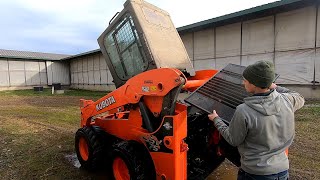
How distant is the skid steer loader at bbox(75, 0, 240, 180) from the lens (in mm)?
2834

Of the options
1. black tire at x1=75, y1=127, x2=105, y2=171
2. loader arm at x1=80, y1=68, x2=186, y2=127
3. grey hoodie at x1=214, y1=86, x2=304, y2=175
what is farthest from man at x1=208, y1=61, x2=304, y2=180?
black tire at x1=75, y1=127, x2=105, y2=171

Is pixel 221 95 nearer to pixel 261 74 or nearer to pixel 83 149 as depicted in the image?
pixel 261 74

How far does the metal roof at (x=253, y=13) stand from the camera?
10500 mm

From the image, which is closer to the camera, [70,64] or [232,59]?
[232,59]

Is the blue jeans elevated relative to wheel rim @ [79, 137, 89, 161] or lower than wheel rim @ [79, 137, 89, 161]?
elevated

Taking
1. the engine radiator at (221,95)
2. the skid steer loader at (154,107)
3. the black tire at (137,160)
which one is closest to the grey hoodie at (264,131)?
the engine radiator at (221,95)

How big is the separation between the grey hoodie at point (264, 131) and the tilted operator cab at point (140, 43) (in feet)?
6.11

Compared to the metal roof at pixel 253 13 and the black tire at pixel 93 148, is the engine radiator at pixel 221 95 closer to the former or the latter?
the black tire at pixel 93 148

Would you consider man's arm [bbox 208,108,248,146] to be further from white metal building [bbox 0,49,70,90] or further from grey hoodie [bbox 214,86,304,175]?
white metal building [bbox 0,49,70,90]

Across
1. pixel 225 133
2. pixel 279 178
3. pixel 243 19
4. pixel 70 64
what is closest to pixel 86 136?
pixel 225 133

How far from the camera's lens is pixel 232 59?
13.4 m

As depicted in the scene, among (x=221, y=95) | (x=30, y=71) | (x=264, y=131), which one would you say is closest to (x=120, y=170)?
(x=221, y=95)

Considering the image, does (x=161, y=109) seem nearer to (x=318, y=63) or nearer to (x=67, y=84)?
(x=318, y=63)

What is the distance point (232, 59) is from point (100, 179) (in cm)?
1108
